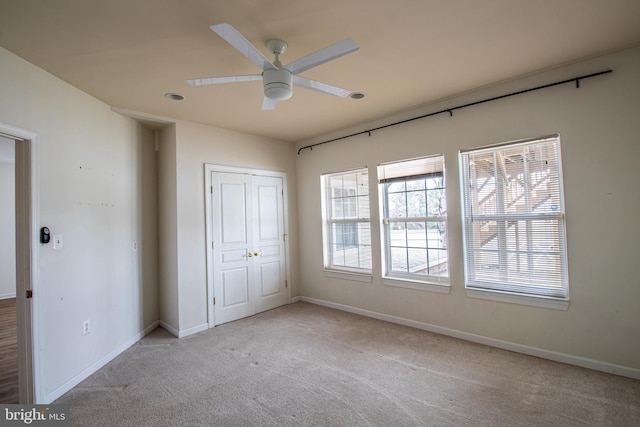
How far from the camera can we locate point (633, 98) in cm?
238

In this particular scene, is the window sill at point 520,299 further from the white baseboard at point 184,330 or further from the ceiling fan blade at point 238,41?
the white baseboard at point 184,330

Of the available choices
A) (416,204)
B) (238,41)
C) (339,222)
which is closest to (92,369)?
(238,41)

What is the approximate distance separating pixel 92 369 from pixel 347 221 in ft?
10.8

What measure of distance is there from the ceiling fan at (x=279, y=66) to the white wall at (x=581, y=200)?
1733 millimetres

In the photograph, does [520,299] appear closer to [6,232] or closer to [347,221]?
[347,221]

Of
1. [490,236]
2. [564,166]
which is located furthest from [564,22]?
[490,236]

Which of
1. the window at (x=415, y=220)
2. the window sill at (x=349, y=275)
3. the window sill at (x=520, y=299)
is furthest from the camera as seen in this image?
the window sill at (x=349, y=275)

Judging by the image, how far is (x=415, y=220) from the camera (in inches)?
145

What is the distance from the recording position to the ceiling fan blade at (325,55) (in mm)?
1676

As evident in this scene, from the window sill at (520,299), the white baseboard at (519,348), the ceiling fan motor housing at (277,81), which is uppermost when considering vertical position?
the ceiling fan motor housing at (277,81)

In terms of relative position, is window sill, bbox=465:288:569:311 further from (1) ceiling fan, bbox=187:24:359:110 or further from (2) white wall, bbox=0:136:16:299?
(2) white wall, bbox=0:136:16:299

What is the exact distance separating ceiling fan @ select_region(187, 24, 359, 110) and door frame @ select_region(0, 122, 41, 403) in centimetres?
146

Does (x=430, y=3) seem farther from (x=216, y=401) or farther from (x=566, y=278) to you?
(x=216, y=401)

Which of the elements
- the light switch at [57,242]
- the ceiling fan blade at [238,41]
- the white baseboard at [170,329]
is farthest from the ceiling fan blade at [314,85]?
the white baseboard at [170,329]
